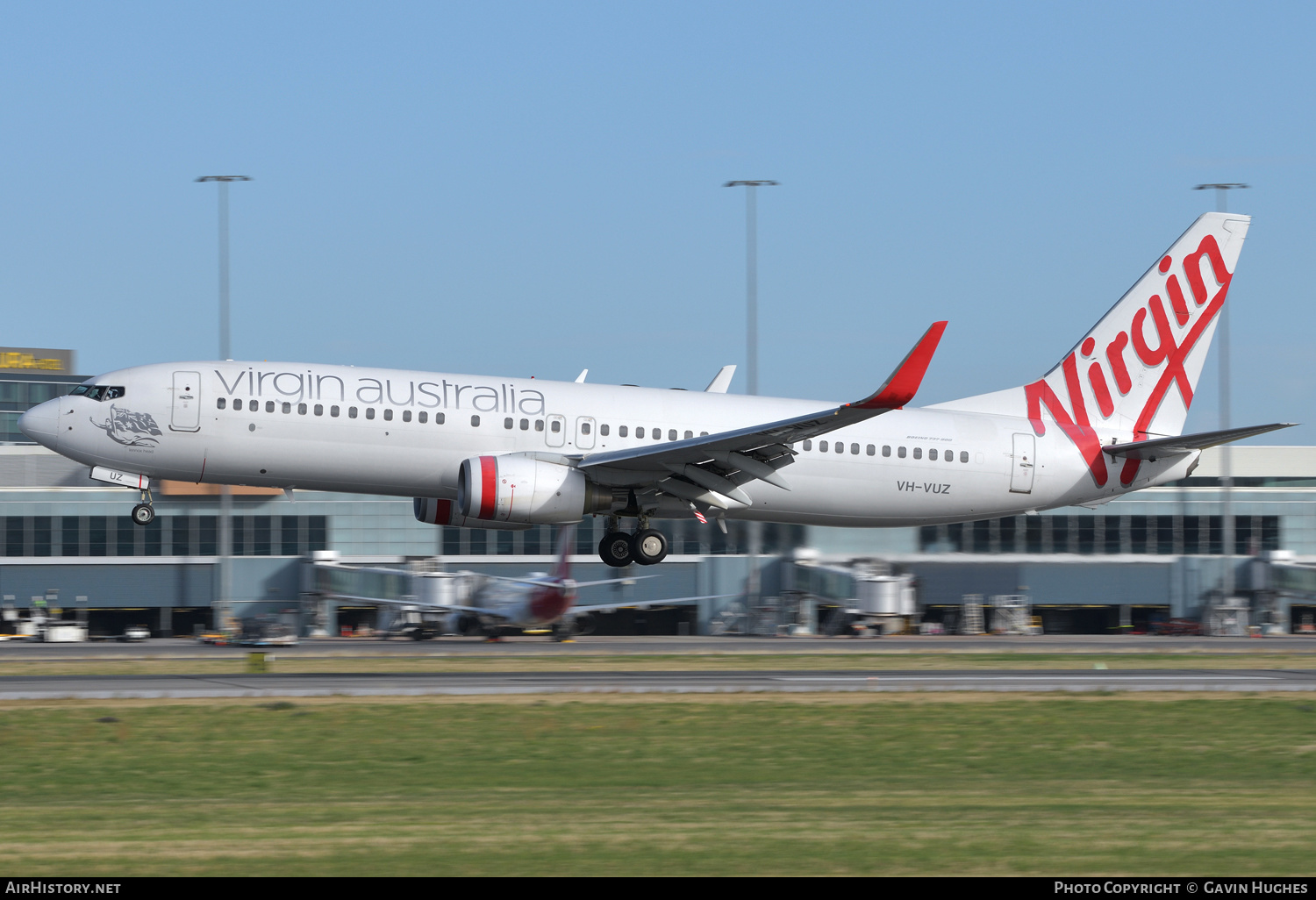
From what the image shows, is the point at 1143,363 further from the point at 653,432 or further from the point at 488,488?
the point at 488,488

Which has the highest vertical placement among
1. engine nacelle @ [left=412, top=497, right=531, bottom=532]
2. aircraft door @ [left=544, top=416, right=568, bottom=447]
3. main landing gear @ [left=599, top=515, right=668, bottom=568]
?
aircraft door @ [left=544, top=416, right=568, bottom=447]

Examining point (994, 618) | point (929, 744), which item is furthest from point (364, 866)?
point (994, 618)

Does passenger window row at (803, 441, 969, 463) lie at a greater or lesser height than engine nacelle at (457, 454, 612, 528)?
greater

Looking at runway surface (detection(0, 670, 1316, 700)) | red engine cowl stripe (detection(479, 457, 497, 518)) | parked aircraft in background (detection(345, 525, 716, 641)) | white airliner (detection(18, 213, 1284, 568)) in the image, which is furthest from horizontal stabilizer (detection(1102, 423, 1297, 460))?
parked aircraft in background (detection(345, 525, 716, 641))

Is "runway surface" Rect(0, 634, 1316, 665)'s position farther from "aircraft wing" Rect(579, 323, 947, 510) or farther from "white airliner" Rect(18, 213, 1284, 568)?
"aircraft wing" Rect(579, 323, 947, 510)

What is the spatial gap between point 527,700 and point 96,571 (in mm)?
51133

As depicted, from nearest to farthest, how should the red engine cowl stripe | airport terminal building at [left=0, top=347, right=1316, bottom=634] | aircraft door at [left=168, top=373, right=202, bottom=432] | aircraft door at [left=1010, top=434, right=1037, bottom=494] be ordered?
the red engine cowl stripe, aircraft door at [left=168, top=373, right=202, bottom=432], aircraft door at [left=1010, top=434, right=1037, bottom=494], airport terminal building at [left=0, top=347, right=1316, bottom=634]

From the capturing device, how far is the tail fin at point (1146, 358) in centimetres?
3934

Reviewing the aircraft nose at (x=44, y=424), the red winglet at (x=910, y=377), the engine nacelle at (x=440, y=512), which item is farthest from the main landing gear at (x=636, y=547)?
the aircraft nose at (x=44, y=424)

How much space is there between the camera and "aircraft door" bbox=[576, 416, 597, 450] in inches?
1348

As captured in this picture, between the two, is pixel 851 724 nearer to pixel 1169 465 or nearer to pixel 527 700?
pixel 527 700

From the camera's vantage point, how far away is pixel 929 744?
24.2 meters

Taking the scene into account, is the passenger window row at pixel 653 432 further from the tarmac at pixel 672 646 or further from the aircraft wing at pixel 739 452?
the tarmac at pixel 672 646

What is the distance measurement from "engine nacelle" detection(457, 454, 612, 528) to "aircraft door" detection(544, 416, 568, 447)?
79cm
